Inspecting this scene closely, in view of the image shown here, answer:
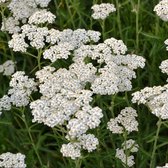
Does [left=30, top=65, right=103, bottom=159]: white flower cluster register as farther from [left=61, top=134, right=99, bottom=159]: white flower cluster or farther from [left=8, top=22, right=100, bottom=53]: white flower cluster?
[left=8, top=22, right=100, bottom=53]: white flower cluster

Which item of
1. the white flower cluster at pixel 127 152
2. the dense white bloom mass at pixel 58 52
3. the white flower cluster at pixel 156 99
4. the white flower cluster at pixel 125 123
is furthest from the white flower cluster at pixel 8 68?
the white flower cluster at pixel 156 99

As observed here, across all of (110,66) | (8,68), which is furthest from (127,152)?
(8,68)

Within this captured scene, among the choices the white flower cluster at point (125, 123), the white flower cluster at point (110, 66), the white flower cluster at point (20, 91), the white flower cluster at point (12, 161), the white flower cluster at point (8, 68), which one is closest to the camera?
the white flower cluster at point (12, 161)

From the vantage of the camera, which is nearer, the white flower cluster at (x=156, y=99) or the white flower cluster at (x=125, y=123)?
the white flower cluster at (x=156, y=99)

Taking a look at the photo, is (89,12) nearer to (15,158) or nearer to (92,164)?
(92,164)

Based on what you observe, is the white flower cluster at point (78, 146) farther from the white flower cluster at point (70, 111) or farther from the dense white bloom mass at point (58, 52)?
the dense white bloom mass at point (58, 52)

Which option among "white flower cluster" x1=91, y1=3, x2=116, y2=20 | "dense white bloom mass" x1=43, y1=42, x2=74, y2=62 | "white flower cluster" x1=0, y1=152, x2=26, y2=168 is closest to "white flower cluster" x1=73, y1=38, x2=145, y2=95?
"dense white bloom mass" x1=43, y1=42, x2=74, y2=62

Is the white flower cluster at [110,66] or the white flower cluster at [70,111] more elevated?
the white flower cluster at [110,66]

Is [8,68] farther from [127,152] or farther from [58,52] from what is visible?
[127,152]
